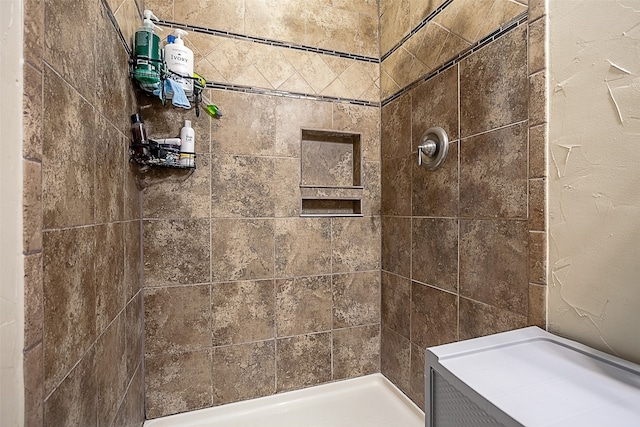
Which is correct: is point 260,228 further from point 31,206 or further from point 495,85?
point 495,85

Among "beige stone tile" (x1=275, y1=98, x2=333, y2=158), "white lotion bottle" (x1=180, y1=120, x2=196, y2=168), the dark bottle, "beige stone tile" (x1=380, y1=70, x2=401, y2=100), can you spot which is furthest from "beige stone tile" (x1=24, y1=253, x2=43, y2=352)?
"beige stone tile" (x1=380, y1=70, x2=401, y2=100)

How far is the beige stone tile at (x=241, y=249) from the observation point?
4.81ft

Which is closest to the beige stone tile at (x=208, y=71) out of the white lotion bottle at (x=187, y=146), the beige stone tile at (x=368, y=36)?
the white lotion bottle at (x=187, y=146)

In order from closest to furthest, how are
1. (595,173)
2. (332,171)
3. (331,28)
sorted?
1. (595,173)
2. (331,28)
3. (332,171)

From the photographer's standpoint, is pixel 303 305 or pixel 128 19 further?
pixel 303 305

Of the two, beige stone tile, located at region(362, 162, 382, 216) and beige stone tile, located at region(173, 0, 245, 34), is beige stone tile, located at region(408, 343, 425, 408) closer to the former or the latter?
beige stone tile, located at region(362, 162, 382, 216)

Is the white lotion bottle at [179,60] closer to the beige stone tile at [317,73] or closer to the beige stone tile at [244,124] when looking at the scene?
the beige stone tile at [244,124]

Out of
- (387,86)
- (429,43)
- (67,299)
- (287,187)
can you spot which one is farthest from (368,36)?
(67,299)

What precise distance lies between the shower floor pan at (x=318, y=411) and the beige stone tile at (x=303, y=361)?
49 mm

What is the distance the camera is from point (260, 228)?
5.02 ft

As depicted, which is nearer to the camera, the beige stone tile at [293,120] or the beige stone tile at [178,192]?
the beige stone tile at [178,192]

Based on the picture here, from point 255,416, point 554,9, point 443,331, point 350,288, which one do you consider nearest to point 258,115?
point 350,288

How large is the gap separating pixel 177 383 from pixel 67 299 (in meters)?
1.05

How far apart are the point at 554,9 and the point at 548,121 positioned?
0.33 metres
